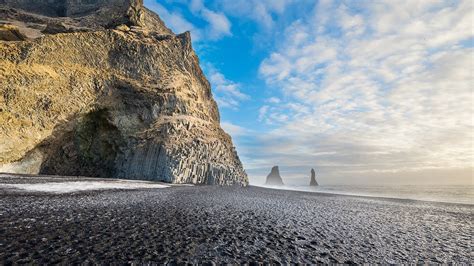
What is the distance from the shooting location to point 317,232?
22.3 ft

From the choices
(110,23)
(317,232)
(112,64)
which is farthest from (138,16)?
(317,232)

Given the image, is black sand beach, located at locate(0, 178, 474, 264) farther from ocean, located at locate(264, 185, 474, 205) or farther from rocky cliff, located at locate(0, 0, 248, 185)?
ocean, located at locate(264, 185, 474, 205)

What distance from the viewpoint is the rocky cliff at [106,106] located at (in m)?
29.2

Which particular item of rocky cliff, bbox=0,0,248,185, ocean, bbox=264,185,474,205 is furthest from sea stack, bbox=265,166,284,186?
rocky cliff, bbox=0,0,248,185

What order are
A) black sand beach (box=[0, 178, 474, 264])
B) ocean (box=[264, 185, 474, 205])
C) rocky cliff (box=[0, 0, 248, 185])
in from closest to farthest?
black sand beach (box=[0, 178, 474, 264]) < rocky cliff (box=[0, 0, 248, 185]) < ocean (box=[264, 185, 474, 205])

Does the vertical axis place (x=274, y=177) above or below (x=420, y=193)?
above

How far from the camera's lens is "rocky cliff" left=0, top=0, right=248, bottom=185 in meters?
29.2

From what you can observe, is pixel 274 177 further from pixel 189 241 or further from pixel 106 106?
pixel 189 241

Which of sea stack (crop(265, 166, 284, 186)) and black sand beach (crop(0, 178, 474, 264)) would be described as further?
sea stack (crop(265, 166, 284, 186))

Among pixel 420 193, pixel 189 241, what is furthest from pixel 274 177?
pixel 189 241

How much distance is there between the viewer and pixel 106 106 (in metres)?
37.8

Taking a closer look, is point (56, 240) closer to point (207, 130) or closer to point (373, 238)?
point (373, 238)

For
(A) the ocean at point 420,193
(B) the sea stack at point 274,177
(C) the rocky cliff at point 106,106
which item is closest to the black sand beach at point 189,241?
(C) the rocky cliff at point 106,106

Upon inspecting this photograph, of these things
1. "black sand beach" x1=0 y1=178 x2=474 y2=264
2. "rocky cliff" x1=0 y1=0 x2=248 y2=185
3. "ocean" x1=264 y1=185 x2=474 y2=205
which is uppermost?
Answer: "rocky cliff" x1=0 y1=0 x2=248 y2=185
